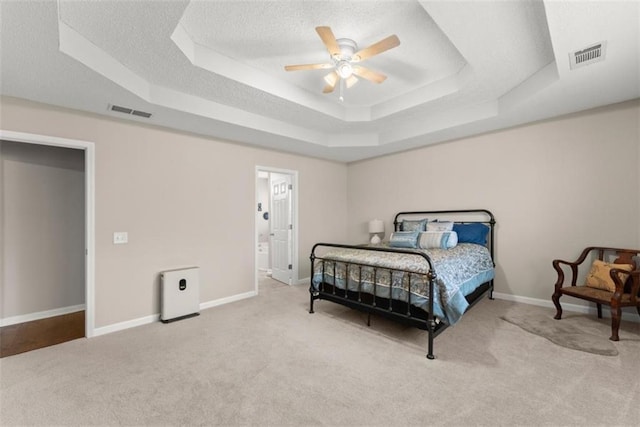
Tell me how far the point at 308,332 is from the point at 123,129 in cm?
329

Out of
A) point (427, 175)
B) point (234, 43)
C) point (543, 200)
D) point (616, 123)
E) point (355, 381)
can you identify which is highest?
point (234, 43)

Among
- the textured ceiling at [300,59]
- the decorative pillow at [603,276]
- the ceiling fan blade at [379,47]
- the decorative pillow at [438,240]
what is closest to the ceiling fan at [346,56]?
the ceiling fan blade at [379,47]

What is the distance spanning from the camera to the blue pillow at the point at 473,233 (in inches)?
166

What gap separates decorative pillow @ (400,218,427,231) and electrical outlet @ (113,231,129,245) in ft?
13.5

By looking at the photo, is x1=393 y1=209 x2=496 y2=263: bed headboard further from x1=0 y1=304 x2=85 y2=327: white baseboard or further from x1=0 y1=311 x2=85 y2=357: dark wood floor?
x1=0 y1=304 x2=85 y2=327: white baseboard

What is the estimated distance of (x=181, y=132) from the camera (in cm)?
397

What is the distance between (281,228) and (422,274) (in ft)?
11.5

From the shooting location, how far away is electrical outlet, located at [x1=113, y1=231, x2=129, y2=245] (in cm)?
338

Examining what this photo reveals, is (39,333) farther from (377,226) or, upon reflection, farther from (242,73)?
(377,226)

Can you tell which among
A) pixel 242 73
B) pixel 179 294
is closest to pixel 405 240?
pixel 242 73

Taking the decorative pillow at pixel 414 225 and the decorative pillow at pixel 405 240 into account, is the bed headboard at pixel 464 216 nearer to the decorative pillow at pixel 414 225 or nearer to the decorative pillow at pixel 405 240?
the decorative pillow at pixel 414 225

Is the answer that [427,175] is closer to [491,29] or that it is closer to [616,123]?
[616,123]

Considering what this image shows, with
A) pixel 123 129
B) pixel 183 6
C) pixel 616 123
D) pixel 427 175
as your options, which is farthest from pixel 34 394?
pixel 616 123

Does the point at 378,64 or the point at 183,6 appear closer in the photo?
the point at 183,6
